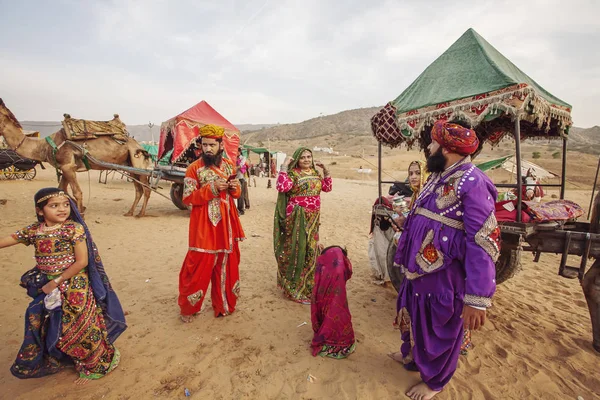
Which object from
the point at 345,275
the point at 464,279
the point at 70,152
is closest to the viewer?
the point at 464,279

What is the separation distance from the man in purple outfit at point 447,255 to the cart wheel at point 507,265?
246 centimetres

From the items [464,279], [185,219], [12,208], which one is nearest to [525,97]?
[464,279]

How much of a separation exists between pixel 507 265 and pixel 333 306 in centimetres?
286

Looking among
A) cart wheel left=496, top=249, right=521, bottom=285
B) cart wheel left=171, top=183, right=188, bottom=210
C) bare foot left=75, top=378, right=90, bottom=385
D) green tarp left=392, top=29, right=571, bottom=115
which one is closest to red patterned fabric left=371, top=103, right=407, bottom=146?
green tarp left=392, top=29, right=571, bottom=115

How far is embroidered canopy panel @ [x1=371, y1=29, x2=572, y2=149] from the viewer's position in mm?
3002

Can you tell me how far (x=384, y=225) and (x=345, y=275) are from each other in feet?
5.23

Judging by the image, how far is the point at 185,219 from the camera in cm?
876

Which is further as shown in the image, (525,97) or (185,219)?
(185,219)

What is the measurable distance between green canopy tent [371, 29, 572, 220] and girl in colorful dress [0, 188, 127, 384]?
12.0 ft

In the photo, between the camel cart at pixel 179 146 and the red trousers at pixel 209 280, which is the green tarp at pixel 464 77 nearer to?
the red trousers at pixel 209 280

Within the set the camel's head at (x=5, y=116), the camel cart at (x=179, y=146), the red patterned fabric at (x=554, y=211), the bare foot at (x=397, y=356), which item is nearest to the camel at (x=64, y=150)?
the camel's head at (x=5, y=116)

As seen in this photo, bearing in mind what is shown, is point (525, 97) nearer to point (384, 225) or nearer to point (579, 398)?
point (384, 225)

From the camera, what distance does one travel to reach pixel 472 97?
10.5 feet

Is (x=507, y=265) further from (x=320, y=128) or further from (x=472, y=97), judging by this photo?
(x=320, y=128)
